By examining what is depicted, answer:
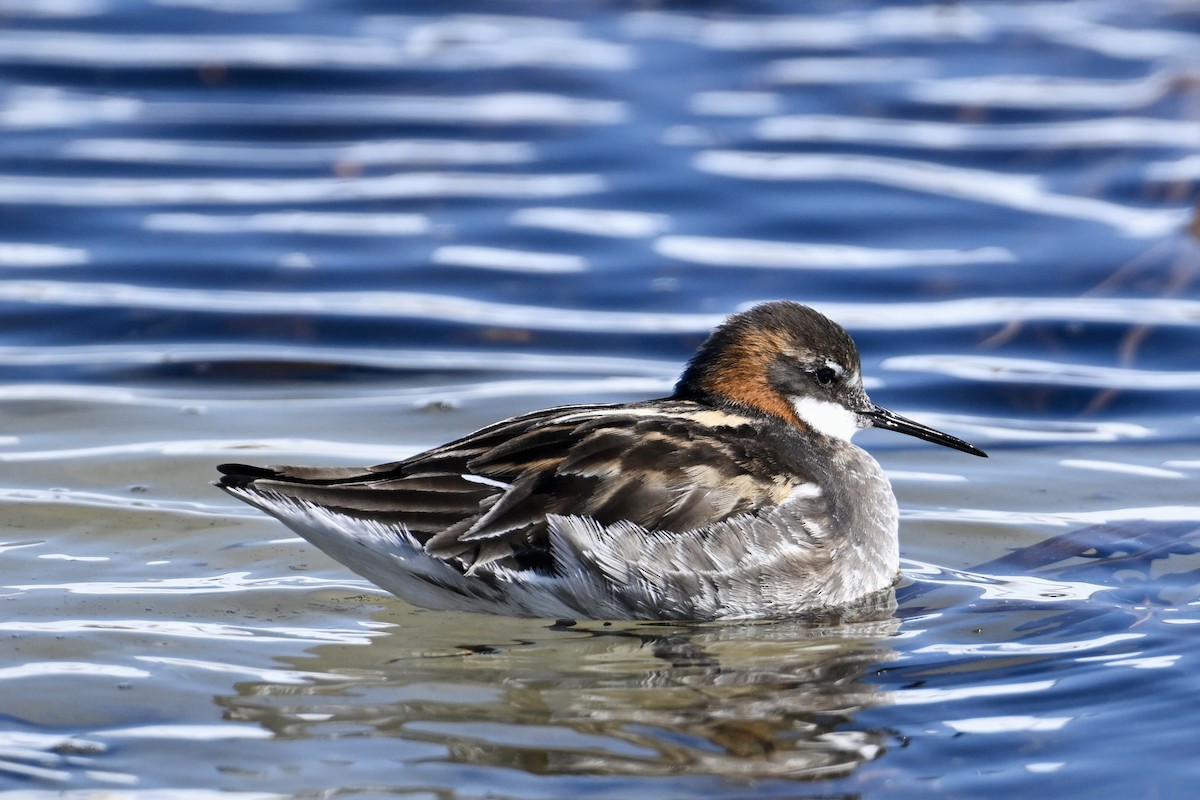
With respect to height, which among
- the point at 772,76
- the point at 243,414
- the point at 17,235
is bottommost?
the point at 243,414

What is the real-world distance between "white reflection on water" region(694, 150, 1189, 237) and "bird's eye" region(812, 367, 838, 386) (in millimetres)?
5343

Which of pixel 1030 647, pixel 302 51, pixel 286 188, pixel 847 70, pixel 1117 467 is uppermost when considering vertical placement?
pixel 302 51

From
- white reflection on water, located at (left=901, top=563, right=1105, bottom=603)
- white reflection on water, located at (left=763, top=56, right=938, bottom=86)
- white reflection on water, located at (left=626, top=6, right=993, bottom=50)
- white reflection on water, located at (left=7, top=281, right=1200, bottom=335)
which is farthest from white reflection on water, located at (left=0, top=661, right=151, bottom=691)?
white reflection on water, located at (left=626, top=6, right=993, bottom=50)

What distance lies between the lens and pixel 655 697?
6.43 metres

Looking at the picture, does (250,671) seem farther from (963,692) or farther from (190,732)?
(963,692)

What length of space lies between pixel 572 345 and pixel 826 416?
313cm

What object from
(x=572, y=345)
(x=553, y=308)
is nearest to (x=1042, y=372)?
(x=572, y=345)

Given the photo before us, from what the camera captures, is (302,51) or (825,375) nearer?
(825,375)

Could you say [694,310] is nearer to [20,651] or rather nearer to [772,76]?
[772,76]

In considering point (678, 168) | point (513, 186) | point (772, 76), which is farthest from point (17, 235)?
point (772, 76)

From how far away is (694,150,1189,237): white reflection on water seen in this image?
12.9 m

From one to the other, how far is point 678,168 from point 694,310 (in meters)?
2.29

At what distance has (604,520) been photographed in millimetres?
7094

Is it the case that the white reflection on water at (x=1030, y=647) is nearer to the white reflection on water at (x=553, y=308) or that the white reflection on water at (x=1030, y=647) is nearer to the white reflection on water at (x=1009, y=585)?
the white reflection on water at (x=1009, y=585)
